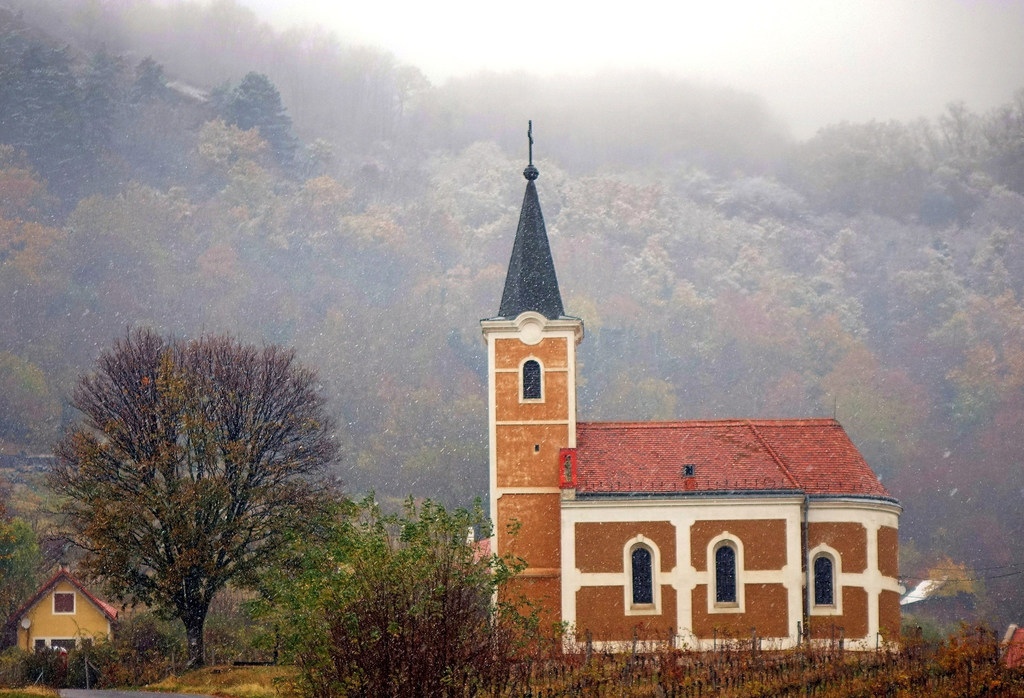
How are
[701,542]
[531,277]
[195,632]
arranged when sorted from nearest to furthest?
[701,542], [195,632], [531,277]

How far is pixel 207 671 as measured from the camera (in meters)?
39.9

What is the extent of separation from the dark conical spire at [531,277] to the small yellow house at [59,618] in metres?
19.0

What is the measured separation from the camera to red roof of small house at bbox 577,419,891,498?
42.8 m

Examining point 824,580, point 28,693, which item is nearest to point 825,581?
point 824,580

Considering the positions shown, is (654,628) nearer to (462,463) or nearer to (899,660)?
(899,660)

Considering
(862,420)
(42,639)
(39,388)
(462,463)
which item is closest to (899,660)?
(42,639)

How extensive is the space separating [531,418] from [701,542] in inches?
257

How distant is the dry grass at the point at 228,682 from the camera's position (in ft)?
119

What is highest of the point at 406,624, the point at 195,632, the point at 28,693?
the point at 406,624

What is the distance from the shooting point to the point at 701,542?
42.4 m

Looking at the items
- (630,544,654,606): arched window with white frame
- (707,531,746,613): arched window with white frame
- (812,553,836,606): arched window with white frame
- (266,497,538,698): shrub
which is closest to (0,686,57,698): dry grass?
(266,497,538,698): shrub

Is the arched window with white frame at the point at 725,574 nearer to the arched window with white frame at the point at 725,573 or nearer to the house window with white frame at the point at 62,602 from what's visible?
the arched window with white frame at the point at 725,573

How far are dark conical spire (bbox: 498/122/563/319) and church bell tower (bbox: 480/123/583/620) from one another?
0.15ft

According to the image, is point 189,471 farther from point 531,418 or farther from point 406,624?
point 406,624
